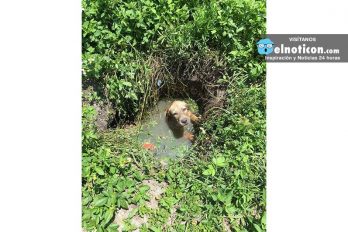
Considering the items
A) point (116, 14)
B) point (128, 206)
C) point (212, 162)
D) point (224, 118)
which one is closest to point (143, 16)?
point (116, 14)

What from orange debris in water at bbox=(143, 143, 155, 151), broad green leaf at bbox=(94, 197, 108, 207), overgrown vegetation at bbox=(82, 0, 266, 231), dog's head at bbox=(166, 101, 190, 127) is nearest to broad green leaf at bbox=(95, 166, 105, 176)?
overgrown vegetation at bbox=(82, 0, 266, 231)

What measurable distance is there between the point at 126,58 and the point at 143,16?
0.43m

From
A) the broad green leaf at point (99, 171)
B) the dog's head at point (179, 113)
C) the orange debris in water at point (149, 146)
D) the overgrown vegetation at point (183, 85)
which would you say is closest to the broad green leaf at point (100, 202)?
the overgrown vegetation at point (183, 85)

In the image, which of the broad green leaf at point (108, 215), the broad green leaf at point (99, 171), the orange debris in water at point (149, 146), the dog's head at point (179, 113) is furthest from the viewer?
the dog's head at point (179, 113)

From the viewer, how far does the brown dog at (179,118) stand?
3.98 metres

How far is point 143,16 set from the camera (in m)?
3.41

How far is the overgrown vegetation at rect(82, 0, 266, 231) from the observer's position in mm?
3016

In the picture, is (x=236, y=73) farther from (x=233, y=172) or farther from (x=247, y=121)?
(x=233, y=172)

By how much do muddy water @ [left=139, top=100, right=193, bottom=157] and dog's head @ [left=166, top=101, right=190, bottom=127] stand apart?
114 mm

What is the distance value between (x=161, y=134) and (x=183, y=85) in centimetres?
62

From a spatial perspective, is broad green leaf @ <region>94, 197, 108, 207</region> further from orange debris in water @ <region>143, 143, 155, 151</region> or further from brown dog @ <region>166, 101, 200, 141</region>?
brown dog @ <region>166, 101, 200, 141</region>

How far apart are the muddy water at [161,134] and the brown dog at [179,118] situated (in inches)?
1.9

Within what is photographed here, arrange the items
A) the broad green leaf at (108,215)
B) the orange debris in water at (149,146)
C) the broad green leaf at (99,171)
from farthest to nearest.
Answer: the orange debris in water at (149,146)
the broad green leaf at (99,171)
the broad green leaf at (108,215)

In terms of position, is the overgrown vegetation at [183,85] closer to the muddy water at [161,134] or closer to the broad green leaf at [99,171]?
the broad green leaf at [99,171]
